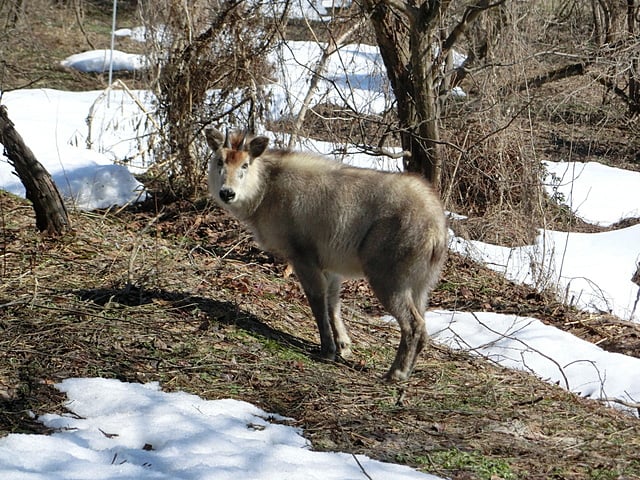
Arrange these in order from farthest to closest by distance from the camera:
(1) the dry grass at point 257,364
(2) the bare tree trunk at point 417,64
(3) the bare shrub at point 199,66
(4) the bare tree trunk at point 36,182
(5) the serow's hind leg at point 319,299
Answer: (3) the bare shrub at point 199,66
(2) the bare tree trunk at point 417,64
(4) the bare tree trunk at point 36,182
(5) the serow's hind leg at point 319,299
(1) the dry grass at point 257,364

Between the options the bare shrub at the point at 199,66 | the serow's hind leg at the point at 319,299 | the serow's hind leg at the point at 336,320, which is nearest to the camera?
the serow's hind leg at the point at 319,299

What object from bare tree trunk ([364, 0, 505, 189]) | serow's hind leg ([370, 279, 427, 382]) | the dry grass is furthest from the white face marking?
bare tree trunk ([364, 0, 505, 189])

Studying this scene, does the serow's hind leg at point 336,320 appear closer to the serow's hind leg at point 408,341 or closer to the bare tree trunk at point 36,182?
the serow's hind leg at point 408,341

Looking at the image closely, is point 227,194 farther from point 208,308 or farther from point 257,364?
point 257,364

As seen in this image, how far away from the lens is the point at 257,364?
599 centimetres

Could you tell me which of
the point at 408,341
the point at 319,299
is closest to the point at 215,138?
the point at 319,299

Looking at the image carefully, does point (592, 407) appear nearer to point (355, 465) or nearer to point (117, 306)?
point (355, 465)

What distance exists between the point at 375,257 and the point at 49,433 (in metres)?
2.69

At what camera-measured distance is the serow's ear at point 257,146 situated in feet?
22.5

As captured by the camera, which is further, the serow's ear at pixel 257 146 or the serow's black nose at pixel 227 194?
the serow's ear at pixel 257 146

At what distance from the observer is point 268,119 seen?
10.2m

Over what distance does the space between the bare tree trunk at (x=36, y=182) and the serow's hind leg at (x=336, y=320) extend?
2408mm

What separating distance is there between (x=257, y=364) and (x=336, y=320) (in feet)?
3.57

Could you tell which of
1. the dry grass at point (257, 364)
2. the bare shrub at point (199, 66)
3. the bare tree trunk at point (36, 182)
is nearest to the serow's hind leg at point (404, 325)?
the dry grass at point (257, 364)
